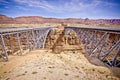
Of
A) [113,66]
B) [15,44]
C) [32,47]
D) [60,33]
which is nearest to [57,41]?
[60,33]

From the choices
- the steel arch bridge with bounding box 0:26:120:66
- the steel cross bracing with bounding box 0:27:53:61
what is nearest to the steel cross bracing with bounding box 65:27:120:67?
the steel arch bridge with bounding box 0:26:120:66

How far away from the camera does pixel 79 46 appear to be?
1299 inches

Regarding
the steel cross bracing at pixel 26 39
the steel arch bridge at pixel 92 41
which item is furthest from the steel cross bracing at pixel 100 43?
the steel cross bracing at pixel 26 39

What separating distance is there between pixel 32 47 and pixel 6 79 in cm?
1441

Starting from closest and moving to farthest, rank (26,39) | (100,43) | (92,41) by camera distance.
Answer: (100,43), (92,41), (26,39)

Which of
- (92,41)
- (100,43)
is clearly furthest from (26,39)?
(100,43)

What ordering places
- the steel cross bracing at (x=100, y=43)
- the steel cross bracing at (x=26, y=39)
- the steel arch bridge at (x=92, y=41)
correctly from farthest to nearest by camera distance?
the steel cross bracing at (x=26, y=39) < the steel arch bridge at (x=92, y=41) < the steel cross bracing at (x=100, y=43)

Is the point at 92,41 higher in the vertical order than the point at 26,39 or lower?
higher

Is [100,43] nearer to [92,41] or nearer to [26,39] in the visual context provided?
[92,41]

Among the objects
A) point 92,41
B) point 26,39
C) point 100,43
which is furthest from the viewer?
point 26,39

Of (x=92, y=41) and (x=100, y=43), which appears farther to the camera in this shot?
(x=92, y=41)

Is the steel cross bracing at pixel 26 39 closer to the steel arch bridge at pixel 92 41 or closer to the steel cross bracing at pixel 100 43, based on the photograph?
the steel arch bridge at pixel 92 41

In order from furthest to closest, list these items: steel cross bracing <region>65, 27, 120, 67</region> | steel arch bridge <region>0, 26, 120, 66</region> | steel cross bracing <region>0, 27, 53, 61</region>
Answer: steel cross bracing <region>0, 27, 53, 61</region> → steel arch bridge <region>0, 26, 120, 66</region> → steel cross bracing <region>65, 27, 120, 67</region>

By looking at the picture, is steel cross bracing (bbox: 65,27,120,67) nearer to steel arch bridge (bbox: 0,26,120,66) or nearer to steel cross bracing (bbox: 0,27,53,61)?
steel arch bridge (bbox: 0,26,120,66)
